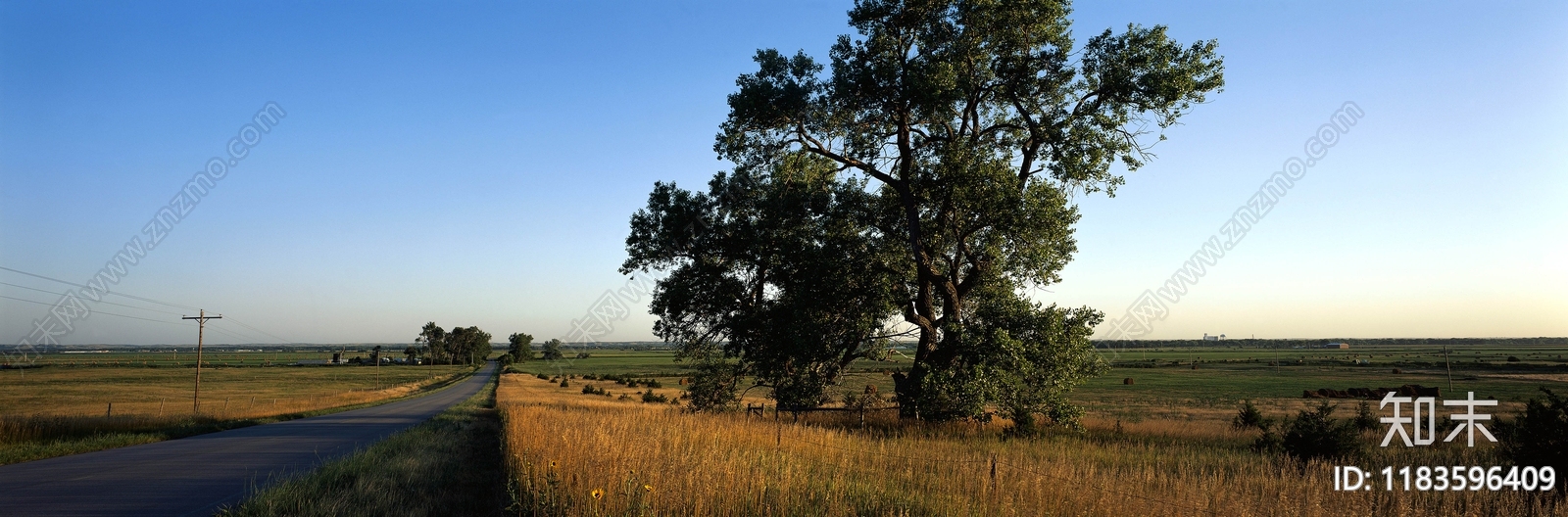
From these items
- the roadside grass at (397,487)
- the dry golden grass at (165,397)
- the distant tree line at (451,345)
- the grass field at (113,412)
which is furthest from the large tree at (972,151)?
the distant tree line at (451,345)

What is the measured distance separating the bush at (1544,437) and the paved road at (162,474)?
58.2 feet

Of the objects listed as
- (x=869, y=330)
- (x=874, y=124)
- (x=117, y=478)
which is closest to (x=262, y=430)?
(x=117, y=478)

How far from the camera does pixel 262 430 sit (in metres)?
24.1

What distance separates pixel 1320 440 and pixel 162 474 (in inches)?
801

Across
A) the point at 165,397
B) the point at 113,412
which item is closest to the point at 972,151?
the point at 113,412

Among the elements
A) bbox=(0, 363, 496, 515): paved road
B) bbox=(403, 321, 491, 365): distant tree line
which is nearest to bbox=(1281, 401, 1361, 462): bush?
bbox=(0, 363, 496, 515): paved road

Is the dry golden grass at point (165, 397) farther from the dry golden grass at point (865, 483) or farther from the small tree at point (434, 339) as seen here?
the small tree at point (434, 339)

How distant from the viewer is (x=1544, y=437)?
10656 mm

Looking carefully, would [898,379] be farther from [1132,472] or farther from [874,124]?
[1132,472]

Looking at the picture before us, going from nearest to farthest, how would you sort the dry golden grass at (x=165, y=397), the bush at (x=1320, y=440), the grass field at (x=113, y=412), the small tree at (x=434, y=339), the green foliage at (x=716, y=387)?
1. the bush at (x=1320, y=440)
2. the grass field at (x=113, y=412)
3. the green foliage at (x=716, y=387)
4. the dry golden grass at (x=165, y=397)
5. the small tree at (x=434, y=339)

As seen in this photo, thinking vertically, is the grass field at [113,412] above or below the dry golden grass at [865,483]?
below

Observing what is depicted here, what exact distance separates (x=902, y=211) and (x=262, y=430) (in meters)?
21.6

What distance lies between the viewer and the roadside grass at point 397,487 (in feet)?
26.6

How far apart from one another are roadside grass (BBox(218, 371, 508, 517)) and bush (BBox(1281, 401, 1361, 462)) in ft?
44.6
